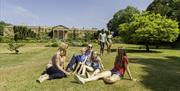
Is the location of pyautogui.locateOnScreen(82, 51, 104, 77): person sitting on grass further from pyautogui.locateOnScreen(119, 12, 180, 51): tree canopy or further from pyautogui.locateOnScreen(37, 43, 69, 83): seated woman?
pyautogui.locateOnScreen(119, 12, 180, 51): tree canopy

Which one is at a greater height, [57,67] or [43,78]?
[57,67]

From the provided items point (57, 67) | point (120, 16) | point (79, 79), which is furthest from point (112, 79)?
point (120, 16)

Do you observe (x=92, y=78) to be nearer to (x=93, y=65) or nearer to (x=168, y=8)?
(x=93, y=65)

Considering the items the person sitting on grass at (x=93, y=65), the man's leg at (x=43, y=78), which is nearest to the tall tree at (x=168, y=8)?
the person sitting on grass at (x=93, y=65)

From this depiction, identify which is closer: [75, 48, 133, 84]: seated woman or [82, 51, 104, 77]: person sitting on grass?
[75, 48, 133, 84]: seated woman

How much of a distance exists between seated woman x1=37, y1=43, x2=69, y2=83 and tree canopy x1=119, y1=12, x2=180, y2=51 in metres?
30.6

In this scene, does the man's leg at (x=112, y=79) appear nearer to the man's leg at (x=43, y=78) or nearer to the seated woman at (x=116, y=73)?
the seated woman at (x=116, y=73)

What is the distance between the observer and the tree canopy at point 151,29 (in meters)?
43.1

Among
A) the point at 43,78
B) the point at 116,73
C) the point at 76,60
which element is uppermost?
the point at 76,60

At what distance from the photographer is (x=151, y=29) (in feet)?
140

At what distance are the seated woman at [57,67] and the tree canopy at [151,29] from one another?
1206 inches

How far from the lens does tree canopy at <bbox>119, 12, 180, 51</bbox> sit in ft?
141

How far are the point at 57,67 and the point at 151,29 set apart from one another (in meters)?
31.2

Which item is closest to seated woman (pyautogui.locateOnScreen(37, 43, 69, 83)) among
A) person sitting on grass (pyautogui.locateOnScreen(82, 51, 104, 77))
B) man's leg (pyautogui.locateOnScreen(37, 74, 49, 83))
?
man's leg (pyautogui.locateOnScreen(37, 74, 49, 83))
